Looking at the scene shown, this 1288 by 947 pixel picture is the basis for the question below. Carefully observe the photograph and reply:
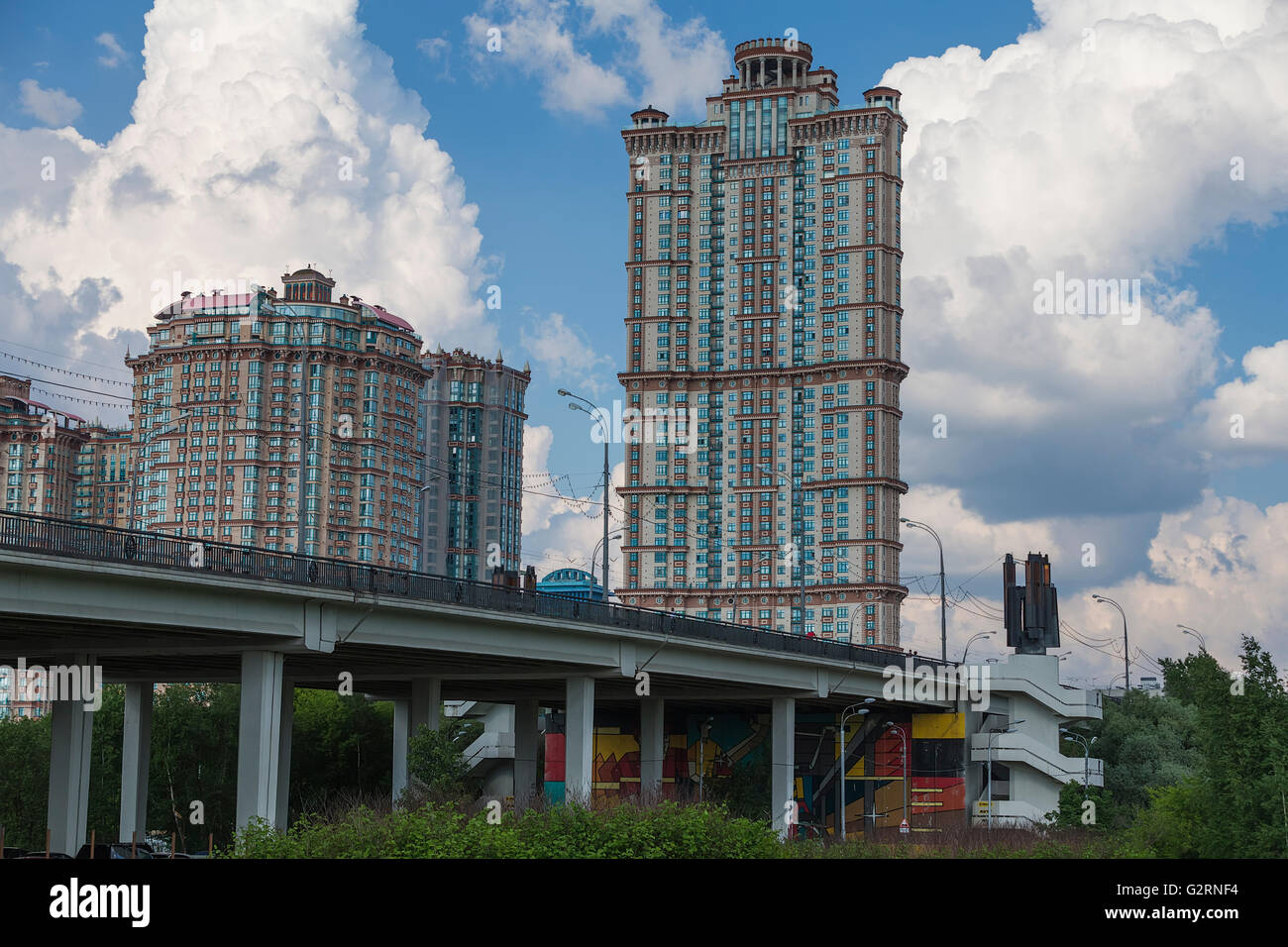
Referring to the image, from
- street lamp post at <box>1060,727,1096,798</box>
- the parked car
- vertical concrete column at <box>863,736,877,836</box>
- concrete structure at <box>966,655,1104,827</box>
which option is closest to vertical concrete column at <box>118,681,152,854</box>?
the parked car

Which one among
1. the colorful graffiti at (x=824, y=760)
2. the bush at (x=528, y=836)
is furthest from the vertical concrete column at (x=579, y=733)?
the colorful graffiti at (x=824, y=760)

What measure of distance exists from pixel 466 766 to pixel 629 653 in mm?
8281

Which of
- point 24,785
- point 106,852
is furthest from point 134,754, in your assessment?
point 106,852

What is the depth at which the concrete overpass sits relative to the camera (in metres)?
39.3

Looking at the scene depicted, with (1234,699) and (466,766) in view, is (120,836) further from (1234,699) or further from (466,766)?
(1234,699)

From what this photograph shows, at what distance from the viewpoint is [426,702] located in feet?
222

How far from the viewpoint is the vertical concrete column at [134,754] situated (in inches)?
2857

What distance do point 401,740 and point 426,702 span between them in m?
11.9

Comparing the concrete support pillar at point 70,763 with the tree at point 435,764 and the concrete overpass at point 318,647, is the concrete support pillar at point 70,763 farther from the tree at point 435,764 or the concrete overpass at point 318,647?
the tree at point 435,764

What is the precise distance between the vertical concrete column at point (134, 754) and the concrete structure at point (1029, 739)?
46.0 meters
